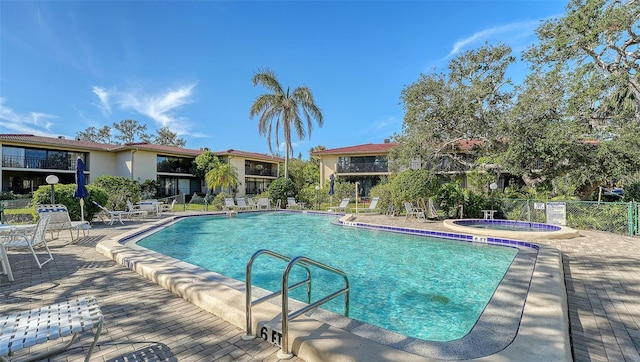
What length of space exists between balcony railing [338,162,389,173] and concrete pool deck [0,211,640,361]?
886 inches

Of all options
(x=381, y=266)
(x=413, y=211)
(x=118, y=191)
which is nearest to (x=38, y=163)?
(x=118, y=191)

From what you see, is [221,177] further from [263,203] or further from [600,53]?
[600,53]

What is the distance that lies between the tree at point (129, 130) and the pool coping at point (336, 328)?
1978 inches

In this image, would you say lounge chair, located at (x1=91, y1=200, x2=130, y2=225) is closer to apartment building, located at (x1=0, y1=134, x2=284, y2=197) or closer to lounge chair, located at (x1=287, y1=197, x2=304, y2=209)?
lounge chair, located at (x1=287, y1=197, x2=304, y2=209)

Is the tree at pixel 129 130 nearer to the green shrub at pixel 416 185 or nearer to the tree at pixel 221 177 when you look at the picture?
the tree at pixel 221 177

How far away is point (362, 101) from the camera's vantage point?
24500 millimetres

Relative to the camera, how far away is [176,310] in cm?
348

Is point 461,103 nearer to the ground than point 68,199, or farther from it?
farther from it

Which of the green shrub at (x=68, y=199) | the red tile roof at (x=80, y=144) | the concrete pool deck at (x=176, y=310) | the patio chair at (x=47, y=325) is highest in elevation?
the red tile roof at (x=80, y=144)

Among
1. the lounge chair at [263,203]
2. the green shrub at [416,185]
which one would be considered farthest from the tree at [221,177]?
the green shrub at [416,185]

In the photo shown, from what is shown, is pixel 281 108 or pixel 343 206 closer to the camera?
pixel 343 206

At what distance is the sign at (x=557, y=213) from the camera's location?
439 inches

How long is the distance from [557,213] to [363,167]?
18.8 m

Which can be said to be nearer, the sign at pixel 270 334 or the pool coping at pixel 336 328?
the pool coping at pixel 336 328
